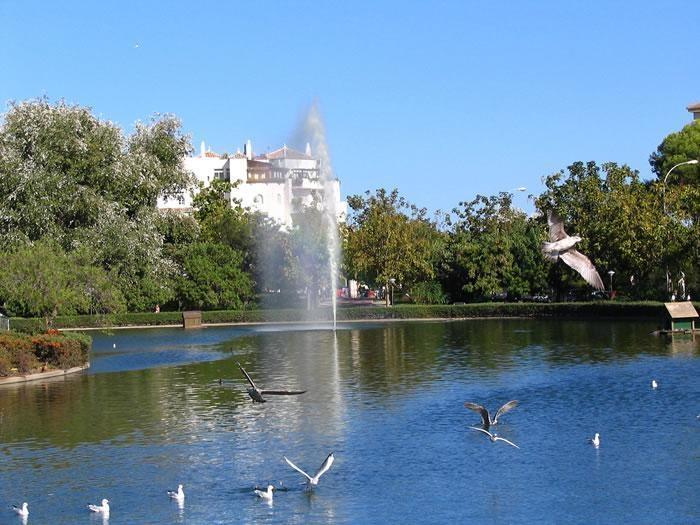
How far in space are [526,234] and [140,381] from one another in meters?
55.0

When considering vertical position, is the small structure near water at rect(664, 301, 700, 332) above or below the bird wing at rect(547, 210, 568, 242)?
below

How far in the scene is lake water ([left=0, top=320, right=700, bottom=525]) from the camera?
67.6 feet

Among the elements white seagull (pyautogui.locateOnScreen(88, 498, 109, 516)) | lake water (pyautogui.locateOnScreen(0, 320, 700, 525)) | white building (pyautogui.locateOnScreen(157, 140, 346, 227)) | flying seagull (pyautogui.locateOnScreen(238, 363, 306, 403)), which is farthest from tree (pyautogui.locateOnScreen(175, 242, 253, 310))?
white seagull (pyautogui.locateOnScreen(88, 498, 109, 516))

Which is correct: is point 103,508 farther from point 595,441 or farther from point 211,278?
point 211,278

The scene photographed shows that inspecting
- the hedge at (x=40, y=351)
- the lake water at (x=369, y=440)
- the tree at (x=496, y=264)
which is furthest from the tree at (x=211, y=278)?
the hedge at (x=40, y=351)

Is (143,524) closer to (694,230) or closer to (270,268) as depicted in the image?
(694,230)

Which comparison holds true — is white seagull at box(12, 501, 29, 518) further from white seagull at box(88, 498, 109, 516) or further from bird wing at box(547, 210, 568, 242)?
bird wing at box(547, 210, 568, 242)

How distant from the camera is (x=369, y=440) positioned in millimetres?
26984

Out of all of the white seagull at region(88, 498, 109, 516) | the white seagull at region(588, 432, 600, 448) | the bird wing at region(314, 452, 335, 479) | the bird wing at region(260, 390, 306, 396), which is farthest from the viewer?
the bird wing at region(260, 390, 306, 396)

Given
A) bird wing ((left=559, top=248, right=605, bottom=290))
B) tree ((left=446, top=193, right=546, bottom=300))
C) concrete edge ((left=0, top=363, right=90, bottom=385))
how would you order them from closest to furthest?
concrete edge ((left=0, top=363, right=90, bottom=385))
bird wing ((left=559, top=248, right=605, bottom=290))
tree ((left=446, top=193, right=546, bottom=300))

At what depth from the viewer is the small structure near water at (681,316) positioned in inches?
2217

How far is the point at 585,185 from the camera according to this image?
87.2 meters

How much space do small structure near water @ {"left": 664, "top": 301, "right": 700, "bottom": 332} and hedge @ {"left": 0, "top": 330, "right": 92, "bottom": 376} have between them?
30.6 m

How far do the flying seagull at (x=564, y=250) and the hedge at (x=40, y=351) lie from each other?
80.5 feet
